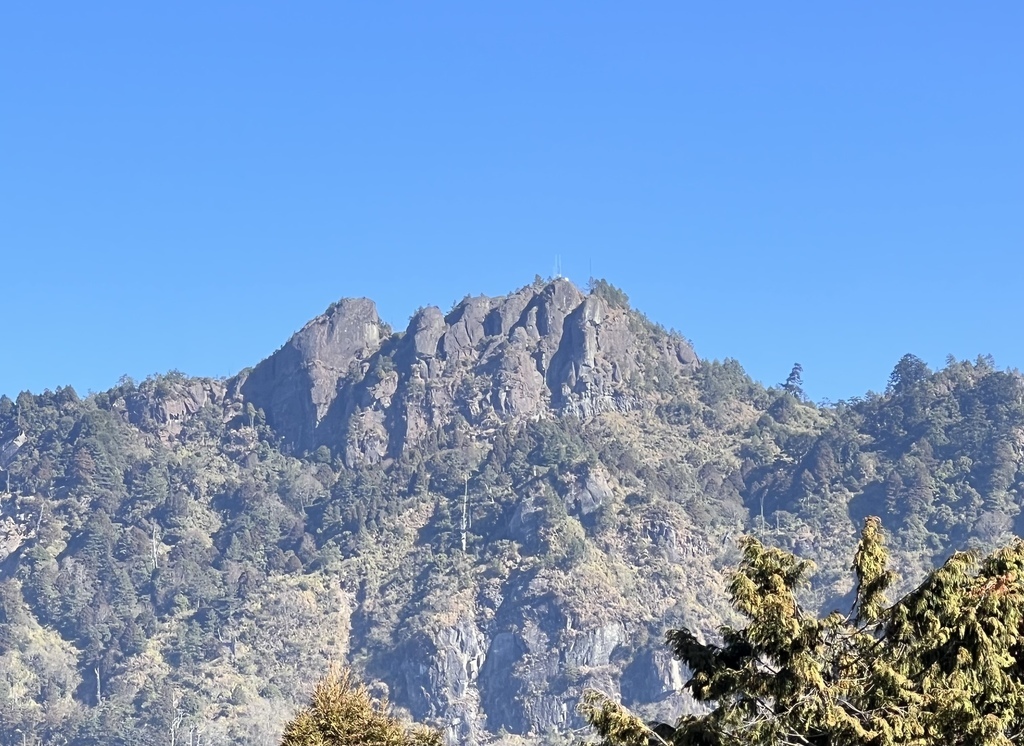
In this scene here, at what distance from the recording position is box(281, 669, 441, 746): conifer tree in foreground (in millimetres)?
29062

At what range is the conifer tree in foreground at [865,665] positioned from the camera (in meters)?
24.3

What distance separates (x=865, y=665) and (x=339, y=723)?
8.32 metres

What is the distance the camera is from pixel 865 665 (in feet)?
84.4

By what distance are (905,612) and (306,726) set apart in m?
9.38

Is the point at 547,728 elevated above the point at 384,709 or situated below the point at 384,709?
above

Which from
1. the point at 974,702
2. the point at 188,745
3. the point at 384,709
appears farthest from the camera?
the point at 188,745

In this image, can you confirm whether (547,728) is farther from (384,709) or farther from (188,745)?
(384,709)

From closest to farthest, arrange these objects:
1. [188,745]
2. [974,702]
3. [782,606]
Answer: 1. [974,702]
2. [782,606]
3. [188,745]

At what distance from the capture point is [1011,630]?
967 inches

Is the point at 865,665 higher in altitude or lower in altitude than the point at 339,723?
lower

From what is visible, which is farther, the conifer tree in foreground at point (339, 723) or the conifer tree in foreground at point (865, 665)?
the conifer tree in foreground at point (339, 723)

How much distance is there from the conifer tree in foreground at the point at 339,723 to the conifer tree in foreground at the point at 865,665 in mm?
3831

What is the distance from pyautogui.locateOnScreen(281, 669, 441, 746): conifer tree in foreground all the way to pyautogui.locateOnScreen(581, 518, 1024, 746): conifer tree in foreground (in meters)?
3.83

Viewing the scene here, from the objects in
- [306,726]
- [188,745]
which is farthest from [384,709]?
[188,745]
